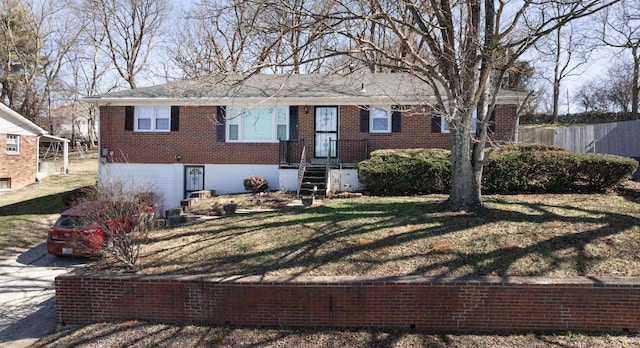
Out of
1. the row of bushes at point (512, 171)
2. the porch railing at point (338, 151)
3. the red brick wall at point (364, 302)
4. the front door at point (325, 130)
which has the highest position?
the front door at point (325, 130)

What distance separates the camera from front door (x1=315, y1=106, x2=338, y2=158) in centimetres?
1498


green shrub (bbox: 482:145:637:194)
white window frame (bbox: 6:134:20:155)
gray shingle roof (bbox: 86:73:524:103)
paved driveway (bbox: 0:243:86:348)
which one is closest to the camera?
paved driveway (bbox: 0:243:86:348)

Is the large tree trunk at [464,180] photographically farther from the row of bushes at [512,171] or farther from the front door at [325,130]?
the front door at [325,130]

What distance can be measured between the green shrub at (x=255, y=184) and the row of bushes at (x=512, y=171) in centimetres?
373

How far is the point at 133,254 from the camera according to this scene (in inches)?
268

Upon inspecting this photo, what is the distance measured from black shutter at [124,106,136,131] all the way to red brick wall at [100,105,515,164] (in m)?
0.13

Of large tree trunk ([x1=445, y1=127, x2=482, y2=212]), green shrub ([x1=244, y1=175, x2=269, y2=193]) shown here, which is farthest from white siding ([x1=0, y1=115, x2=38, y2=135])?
large tree trunk ([x1=445, y1=127, x2=482, y2=212])

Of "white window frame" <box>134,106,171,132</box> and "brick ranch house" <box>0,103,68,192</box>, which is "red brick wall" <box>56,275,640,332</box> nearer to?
"white window frame" <box>134,106,171,132</box>

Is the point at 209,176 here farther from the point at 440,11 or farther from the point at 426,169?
the point at 440,11

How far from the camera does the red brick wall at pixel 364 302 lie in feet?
17.6

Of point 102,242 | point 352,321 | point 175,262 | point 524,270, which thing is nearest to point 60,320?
point 102,242

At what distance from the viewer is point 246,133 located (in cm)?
1521

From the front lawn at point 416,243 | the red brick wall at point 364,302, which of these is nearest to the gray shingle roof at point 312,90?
the front lawn at point 416,243

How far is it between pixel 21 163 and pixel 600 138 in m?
28.7
